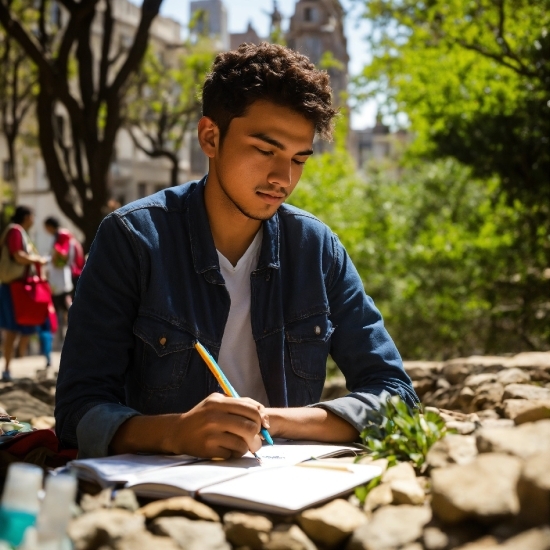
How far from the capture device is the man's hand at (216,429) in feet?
7.88

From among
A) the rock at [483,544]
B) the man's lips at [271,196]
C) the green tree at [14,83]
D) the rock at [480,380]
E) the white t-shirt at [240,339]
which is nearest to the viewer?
the rock at [483,544]

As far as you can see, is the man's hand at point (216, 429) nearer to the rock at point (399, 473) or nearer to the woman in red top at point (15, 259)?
the rock at point (399, 473)

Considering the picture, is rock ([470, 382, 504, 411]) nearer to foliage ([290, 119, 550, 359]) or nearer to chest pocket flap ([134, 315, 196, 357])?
chest pocket flap ([134, 315, 196, 357])

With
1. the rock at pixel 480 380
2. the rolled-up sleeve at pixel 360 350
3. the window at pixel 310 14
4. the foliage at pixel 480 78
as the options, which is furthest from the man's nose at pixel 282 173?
the window at pixel 310 14

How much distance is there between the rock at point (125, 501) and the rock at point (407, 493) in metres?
0.53

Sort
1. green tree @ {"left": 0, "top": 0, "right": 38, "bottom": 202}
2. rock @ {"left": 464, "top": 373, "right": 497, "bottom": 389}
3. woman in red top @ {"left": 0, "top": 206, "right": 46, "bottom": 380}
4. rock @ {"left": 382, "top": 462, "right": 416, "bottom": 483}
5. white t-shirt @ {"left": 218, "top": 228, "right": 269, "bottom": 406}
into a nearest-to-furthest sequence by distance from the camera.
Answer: rock @ {"left": 382, "top": 462, "right": 416, "bottom": 483}, white t-shirt @ {"left": 218, "top": 228, "right": 269, "bottom": 406}, rock @ {"left": 464, "top": 373, "right": 497, "bottom": 389}, woman in red top @ {"left": 0, "top": 206, "right": 46, "bottom": 380}, green tree @ {"left": 0, "top": 0, "right": 38, "bottom": 202}

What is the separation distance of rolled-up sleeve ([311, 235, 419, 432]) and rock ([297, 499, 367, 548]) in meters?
0.86

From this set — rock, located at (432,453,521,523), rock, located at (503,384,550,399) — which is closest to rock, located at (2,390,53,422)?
rock, located at (503,384,550,399)

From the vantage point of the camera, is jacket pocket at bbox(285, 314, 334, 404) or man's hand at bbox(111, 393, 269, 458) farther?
jacket pocket at bbox(285, 314, 334, 404)

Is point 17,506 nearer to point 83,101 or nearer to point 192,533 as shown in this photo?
point 192,533

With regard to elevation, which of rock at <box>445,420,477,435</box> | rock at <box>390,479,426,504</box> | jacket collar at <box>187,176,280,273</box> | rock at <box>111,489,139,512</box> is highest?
jacket collar at <box>187,176,280,273</box>

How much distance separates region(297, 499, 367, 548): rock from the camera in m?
1.92

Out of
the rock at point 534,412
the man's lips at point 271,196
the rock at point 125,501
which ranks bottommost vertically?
the rock at point 125,501

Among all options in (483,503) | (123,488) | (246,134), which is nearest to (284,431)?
(123,488)
